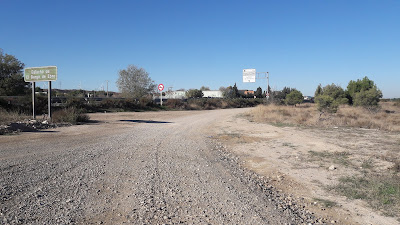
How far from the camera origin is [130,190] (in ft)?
20.2

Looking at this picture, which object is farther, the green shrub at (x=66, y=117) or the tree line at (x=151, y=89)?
the tree line at (x=151, y=89)

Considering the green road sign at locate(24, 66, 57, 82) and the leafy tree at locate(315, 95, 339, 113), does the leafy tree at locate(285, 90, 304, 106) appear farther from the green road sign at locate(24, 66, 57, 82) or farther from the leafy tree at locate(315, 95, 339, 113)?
the green road sign at locate(24, 66, 57, 82)

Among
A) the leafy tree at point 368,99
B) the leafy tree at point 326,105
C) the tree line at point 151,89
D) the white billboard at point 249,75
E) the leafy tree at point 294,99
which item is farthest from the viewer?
the leafy tree at point 294,99

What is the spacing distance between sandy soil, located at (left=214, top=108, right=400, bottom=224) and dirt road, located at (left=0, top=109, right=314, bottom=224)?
0.68 meters

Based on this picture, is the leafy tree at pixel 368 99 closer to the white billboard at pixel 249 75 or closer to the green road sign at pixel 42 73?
the white billboard at pixel 249 75

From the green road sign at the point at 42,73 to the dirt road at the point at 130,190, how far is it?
34.8ft

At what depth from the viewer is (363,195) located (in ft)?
20.7

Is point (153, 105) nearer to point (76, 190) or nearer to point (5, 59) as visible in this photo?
point (5, 59)

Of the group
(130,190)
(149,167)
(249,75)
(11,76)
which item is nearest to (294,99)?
(249,75)

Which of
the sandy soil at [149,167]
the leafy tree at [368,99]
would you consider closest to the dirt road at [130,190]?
the sandy soil at [149,167]

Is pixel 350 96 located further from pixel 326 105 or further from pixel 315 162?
pixel 315 162

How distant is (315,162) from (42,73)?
18.0 m

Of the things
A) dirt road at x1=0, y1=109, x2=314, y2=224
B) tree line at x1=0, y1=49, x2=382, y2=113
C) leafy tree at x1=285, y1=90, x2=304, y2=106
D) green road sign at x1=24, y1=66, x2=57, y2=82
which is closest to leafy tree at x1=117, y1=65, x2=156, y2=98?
tree line at x1=0, y1=49, x2=382, y2=113

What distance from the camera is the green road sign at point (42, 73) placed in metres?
20.1
